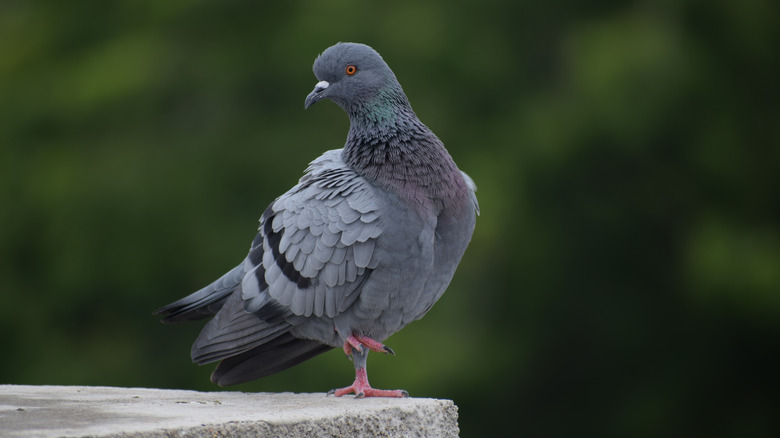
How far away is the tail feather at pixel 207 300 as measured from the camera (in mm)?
4761

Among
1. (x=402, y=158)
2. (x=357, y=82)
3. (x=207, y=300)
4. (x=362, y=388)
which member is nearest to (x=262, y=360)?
(x=207, y=300)

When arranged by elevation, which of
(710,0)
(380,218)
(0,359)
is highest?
(710,0)

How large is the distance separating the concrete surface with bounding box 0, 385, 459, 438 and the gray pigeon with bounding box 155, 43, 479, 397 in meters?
0.25

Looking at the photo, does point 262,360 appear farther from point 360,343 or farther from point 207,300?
point 360,343

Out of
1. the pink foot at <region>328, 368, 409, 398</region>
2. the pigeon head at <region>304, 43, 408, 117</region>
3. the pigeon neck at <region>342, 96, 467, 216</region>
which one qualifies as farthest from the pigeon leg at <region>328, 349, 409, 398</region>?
the pigeon head at <region>304, 43, 408, 117</region>

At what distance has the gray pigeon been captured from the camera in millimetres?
4207

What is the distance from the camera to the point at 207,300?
Answer: 15.7 ft

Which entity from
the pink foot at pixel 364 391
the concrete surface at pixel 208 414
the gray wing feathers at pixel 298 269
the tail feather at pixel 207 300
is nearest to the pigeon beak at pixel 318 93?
the gray wing feathers at pixel 298 269

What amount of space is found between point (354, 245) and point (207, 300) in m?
1.02

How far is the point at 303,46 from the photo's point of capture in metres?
9.27

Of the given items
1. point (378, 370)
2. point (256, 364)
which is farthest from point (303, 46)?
point (256, 364)

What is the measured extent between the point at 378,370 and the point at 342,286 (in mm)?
4048

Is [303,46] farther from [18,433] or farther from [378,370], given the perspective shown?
[18,433]

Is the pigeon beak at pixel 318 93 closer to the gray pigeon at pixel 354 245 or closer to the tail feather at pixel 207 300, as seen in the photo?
the gray pigeon at pixel 354 245
